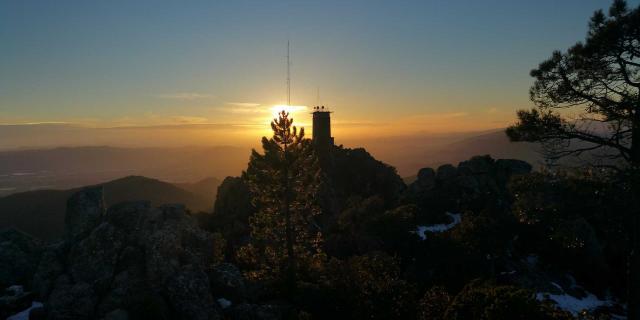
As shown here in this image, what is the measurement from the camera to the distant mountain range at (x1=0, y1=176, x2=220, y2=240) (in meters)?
119

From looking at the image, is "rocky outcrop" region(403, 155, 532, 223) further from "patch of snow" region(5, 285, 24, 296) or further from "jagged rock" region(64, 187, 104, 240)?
"patch of snow" region(5, 285, 24, 296)

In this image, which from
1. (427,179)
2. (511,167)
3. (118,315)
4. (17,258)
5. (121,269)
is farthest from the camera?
(427,179)

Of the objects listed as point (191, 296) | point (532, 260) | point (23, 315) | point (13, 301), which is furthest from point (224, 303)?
point (532, 260)

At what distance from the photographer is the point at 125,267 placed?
2186 centimetres

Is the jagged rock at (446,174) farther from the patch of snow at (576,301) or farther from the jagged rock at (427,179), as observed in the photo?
the patch of snow at (576,301)

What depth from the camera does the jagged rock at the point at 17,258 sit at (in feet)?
80.9

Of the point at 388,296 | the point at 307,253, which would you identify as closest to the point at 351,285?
the point at 388,296

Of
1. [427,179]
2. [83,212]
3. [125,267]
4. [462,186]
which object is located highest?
[83,212]

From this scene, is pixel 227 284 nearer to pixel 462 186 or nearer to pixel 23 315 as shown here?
pixel 23 315

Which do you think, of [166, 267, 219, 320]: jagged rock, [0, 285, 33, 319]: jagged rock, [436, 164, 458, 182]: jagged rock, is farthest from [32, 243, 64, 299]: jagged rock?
[436, 164, 458, 182]: jagged rock

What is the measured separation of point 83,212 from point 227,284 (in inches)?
522

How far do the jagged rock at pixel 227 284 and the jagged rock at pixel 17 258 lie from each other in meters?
13.6

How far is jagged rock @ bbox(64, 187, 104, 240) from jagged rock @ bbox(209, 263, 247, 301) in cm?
1069

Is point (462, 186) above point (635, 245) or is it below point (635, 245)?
below
